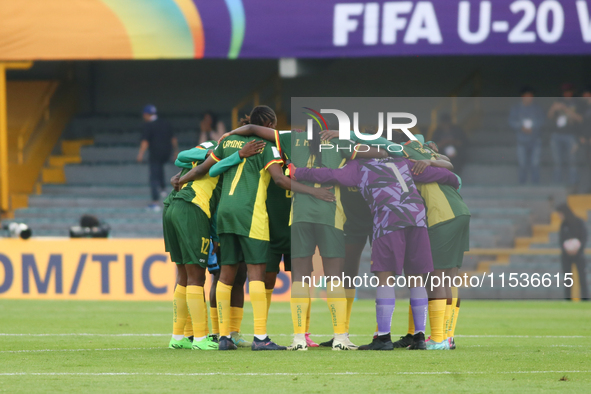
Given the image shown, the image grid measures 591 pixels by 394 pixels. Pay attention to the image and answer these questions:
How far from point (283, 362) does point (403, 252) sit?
1.51m

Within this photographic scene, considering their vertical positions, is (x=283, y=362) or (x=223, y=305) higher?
(x=223, y=305)

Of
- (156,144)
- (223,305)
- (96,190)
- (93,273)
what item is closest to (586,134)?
(156,144)

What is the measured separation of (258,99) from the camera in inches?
850

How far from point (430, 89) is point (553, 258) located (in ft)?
23.5

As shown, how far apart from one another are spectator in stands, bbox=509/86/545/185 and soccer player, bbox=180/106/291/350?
11.1 metres

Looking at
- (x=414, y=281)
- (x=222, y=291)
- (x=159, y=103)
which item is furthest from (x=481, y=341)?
(x=159, y=103)

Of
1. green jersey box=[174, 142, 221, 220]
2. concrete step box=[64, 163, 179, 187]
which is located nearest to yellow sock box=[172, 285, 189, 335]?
green jersey box=[174, 142, 221, 220]

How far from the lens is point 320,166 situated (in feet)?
26.4

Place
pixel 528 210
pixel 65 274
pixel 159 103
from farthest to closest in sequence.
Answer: pixel 159 103, pixel 528 210, pixel 65 274

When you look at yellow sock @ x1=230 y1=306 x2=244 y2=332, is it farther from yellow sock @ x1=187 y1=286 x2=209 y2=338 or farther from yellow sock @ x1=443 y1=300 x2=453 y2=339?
yellow sock @ x1=443 y1=300 x2=453 y2=339

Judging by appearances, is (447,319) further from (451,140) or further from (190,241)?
(451,140)

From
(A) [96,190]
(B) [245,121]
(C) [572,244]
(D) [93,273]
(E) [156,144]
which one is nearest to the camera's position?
(B) [245,121]

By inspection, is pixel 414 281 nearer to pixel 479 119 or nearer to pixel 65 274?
pixel 65 274

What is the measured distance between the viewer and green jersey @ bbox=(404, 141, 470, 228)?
8172mm
